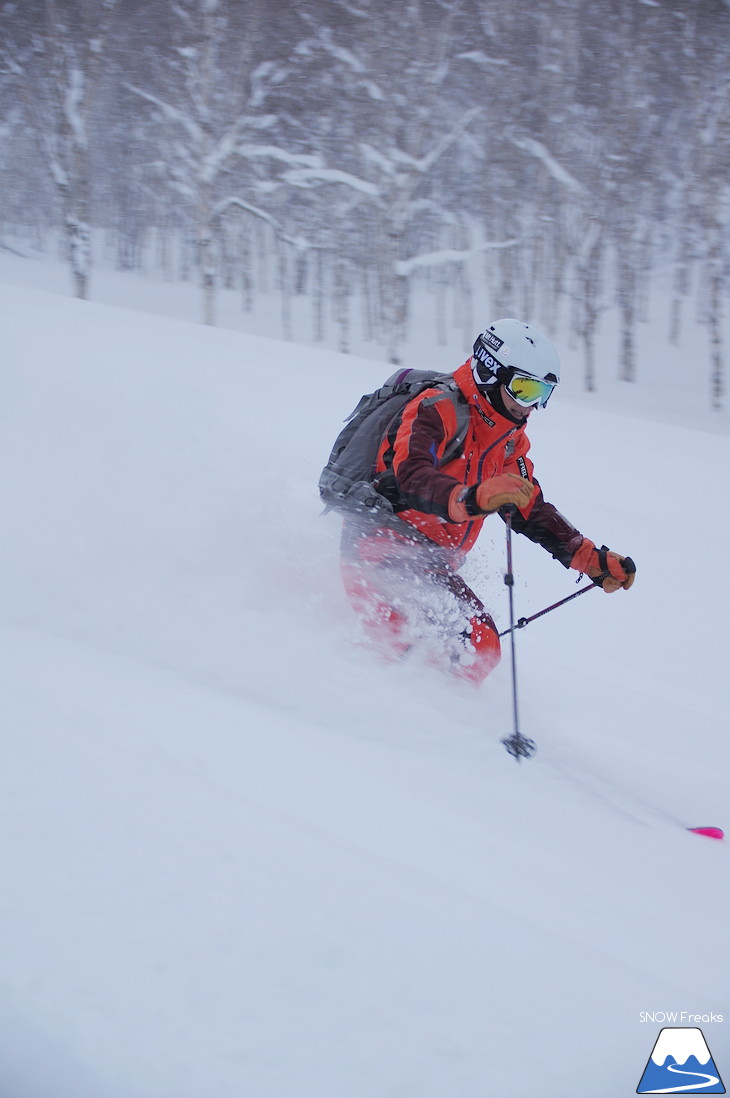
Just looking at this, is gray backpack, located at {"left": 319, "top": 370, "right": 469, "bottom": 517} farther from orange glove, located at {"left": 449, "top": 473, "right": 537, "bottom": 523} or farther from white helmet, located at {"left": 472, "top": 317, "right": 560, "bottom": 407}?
orange glove, located at {"left": 449, "top": 473, "right": 537, "bottom": 523}

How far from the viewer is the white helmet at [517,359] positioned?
10.6ft

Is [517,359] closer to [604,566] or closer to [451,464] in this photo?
[451,464]

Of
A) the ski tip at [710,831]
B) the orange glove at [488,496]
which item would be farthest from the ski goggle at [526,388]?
the ski tip at [710,831]

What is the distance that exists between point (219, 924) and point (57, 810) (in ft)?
1.35

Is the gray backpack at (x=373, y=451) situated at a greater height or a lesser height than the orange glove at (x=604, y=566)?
greater

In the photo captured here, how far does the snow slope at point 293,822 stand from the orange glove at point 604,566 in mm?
659

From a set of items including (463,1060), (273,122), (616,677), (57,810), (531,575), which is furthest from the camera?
(273,122)

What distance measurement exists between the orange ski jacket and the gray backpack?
3cm

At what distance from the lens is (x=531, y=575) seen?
18.9 feet

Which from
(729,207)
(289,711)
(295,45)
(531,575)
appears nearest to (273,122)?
(295,45)

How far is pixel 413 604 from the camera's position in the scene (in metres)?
3.66

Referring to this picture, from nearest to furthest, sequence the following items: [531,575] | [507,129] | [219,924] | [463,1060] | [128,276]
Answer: [463,1060] < [219,924] < [531,575] < [507,129] < [128,276]

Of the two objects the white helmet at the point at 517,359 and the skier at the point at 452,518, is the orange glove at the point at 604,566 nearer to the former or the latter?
the skier at the point at 452,518

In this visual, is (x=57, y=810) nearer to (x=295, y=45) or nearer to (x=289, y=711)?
(x=289, y=711)
